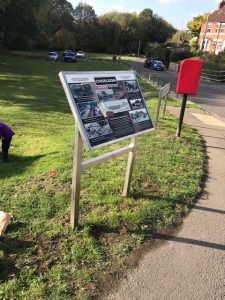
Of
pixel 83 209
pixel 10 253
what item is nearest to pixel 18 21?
pixel 83 209

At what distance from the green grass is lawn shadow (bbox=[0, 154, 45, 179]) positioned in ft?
0.08

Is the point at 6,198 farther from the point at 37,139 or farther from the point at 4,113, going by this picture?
the point at 4,113

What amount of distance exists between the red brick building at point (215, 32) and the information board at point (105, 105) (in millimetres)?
65583

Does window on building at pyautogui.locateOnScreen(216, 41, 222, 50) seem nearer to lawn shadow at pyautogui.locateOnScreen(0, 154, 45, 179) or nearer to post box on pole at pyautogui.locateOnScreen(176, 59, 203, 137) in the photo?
post box on pole at pyautogui.locateOnScreen(176, 59, 203, 137)

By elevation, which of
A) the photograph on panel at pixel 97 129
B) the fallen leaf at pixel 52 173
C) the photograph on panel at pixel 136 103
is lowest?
the fallen leaf at pixel 52 173

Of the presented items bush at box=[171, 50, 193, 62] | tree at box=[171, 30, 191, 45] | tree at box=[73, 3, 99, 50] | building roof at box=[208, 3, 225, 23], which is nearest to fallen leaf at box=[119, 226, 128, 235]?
bush at box=[171, 50, 193, 62]

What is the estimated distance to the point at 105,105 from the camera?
432cm

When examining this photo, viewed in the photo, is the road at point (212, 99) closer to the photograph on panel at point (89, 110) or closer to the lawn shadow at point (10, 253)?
the photograph on panel at point (89, 110)

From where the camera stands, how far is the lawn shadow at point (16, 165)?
6963 mm

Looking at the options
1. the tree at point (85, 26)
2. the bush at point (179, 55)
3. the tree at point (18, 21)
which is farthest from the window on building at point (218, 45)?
the tree at point (85, 26)

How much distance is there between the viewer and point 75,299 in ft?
10.9

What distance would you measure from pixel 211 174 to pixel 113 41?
3882 inches

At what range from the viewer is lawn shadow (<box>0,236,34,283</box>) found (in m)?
3.65

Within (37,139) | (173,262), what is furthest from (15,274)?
(37,139)
